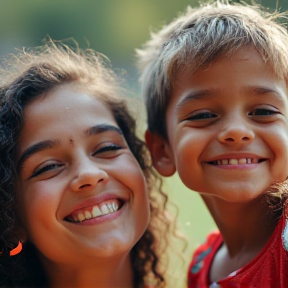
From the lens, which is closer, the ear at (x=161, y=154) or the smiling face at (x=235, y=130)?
the smiling face at (x=235, y=130)

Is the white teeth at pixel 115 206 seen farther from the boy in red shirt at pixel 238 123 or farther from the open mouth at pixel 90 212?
the boy in red shirt at pixel 238 123

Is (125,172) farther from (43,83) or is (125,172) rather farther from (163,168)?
(43,83)

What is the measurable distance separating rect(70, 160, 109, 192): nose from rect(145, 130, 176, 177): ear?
27cm

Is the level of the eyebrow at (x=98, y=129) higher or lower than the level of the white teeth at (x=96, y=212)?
higher

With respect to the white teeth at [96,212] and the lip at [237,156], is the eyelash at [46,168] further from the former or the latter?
the lip at [237,156]

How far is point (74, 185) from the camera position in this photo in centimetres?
141

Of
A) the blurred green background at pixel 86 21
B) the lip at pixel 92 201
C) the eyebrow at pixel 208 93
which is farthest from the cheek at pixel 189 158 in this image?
the blurred green background at pixel 86 21

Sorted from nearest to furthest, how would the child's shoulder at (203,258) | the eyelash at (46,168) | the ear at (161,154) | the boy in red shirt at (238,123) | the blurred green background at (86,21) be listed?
the boy in red shirt at (238,123), the eyelash at (46,168), the ear at (161,154), the child's shoulder at (203,258), the blurred green background at (86,21)

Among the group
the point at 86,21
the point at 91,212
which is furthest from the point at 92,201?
the point at 86,21

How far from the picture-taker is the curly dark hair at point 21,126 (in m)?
1.46

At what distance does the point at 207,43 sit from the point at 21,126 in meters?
0.57

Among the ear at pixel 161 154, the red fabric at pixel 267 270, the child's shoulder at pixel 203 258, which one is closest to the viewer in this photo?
the red fabric at pixel 267 270

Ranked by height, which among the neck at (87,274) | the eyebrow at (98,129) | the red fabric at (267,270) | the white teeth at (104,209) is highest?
the eyebrow at (98,129)

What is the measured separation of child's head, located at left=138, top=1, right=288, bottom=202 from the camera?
1376mm
